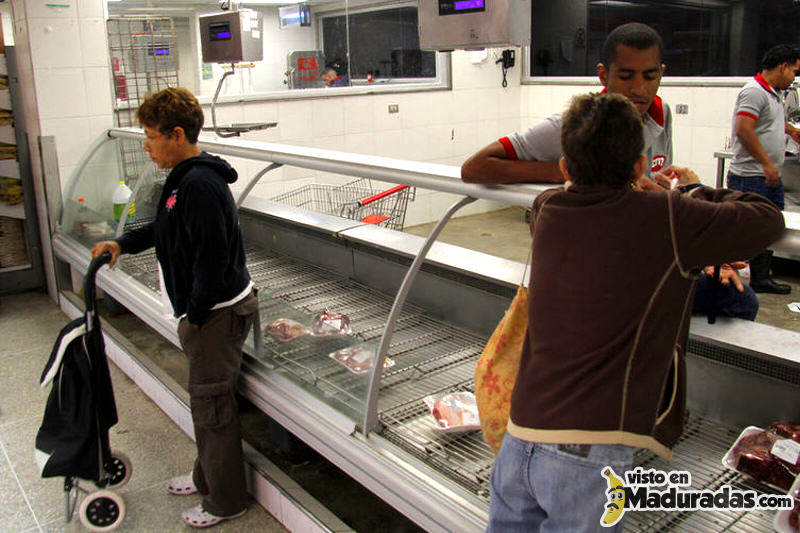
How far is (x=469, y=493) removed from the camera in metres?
1.93

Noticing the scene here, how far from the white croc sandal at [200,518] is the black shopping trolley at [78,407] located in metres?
0.36

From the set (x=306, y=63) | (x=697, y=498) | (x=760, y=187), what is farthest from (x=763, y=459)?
(x=306, y=63)

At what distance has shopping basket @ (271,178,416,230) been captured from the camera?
16.2 ft

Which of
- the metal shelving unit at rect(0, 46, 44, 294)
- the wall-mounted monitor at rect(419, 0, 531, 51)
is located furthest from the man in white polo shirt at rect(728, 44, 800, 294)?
the metal shelving unit at rect(0, 46, 44, 294)

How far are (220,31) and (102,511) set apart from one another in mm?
3595

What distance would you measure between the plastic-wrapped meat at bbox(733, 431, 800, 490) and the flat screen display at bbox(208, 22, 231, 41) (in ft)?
14.6

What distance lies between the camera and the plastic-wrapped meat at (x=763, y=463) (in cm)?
179

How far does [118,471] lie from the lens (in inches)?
115

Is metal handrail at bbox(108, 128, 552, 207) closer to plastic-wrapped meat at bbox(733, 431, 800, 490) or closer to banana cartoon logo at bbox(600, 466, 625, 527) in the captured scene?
banana cartoon logo at bbox(600, 466, 625, 527)

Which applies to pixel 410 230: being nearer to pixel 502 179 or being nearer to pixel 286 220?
pixel 286 220

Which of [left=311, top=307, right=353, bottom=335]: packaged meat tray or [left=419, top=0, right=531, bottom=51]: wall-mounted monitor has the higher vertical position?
[left=419, top=0, right=531, bottom=51]: wall-mounted monitor

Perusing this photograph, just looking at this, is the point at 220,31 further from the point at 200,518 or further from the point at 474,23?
the point at 200,518

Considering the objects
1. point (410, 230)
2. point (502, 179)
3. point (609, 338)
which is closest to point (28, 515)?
point (502, 179)

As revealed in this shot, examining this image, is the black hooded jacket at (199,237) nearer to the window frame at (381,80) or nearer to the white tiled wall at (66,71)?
the white tiled wall at (66,71)
